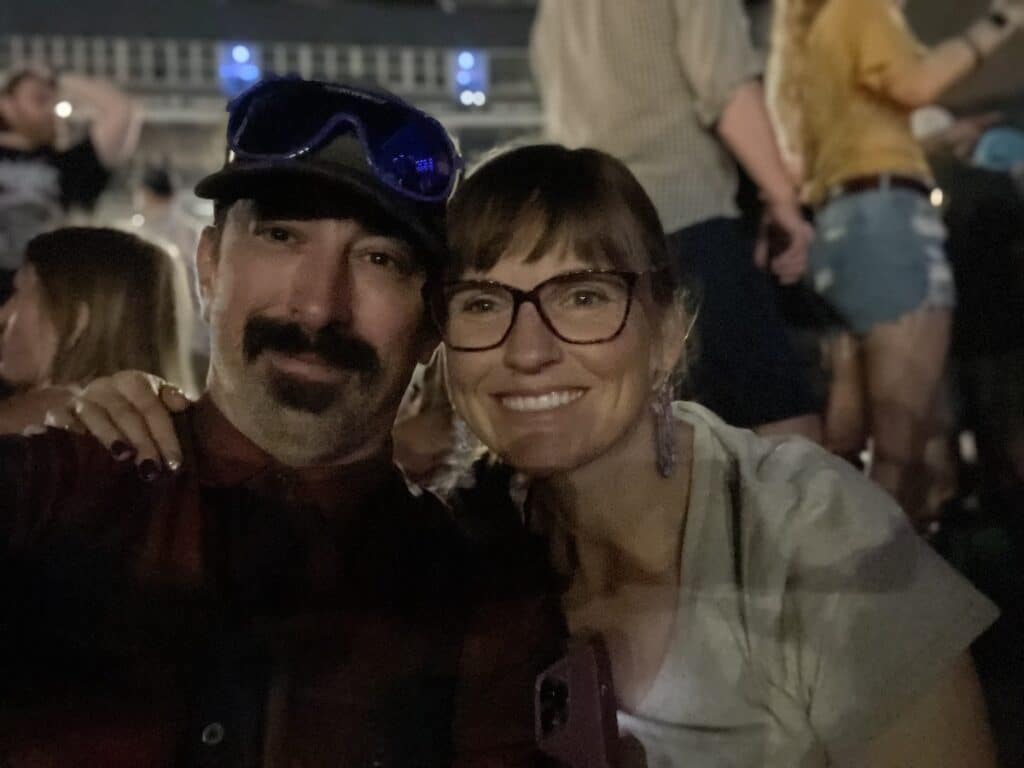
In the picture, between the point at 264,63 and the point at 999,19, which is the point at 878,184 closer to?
the point at 999,19

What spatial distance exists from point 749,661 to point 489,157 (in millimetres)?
567

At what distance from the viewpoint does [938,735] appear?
0.89 metres

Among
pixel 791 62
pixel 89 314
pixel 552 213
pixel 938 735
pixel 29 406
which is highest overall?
pixel 791 62

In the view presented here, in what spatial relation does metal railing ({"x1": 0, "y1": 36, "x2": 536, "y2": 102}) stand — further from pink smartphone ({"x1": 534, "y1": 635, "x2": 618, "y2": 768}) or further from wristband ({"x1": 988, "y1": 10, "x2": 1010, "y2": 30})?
pink smartphone ({"x1": 534, "y1": 635, "x2": 618, "y2": 768})

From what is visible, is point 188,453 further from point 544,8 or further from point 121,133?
point 544,8

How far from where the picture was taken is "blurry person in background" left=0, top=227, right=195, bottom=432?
3.95ft

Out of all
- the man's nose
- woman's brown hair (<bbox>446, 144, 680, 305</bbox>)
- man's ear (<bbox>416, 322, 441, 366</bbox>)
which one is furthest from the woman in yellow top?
the man's nose

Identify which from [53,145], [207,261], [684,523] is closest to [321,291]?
[207,261]

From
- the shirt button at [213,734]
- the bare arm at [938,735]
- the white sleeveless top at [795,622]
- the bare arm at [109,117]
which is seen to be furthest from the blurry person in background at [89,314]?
the bare arm at [938,735]

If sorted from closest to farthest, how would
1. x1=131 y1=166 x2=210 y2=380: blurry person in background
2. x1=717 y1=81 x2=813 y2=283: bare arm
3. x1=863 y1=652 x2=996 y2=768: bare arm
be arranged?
x1=863 y1=652 x2=996 y2=768: bare arm → x1=131 y1=166 x2=210 y2=380: blurry person in background → x1=717 y1=81 x2=813 y2=283: bare arm

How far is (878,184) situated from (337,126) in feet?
2.61

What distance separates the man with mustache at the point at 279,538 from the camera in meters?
0.90

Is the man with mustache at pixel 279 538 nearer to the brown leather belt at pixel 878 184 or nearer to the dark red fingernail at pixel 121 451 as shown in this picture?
the dark red fingernail at pixel 121 451

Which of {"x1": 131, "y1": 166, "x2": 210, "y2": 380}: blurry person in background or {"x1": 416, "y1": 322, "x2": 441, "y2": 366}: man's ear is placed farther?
{"x1": 131, "y1": 166, "x2": 210, "y2": 380}: blurry person in background
